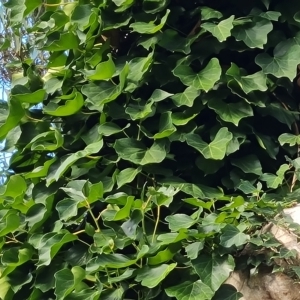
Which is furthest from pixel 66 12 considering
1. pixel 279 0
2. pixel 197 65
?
pixel 279 0

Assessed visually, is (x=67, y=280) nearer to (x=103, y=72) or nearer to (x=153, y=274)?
(x=153, y=274)

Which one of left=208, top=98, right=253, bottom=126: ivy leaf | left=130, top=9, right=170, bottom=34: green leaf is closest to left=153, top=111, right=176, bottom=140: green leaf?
left=208, top=98, right=253, bottom=126: ivy leaf

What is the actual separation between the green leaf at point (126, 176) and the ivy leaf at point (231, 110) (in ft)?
0.76

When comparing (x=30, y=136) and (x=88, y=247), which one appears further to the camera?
(x=30, y=136)

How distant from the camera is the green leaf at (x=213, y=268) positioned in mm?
1064

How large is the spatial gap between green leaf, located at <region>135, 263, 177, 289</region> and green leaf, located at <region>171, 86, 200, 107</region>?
39 centimetres

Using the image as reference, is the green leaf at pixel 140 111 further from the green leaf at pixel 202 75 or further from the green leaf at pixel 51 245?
the green leaf at pixel 51 245

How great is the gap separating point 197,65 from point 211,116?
0.13 m

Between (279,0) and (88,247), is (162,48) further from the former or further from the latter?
(88,247)

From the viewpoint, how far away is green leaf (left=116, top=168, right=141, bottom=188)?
122 cm

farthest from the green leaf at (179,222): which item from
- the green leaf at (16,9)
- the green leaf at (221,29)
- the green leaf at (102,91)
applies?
A: the green leaf at (16,9)

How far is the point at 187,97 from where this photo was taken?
1279 mm

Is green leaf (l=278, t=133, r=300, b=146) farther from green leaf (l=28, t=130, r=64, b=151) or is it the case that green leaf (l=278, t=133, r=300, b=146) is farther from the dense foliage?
green leaf (l=28, t=130, r=64, b=151)

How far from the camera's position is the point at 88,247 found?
124 centimetres
